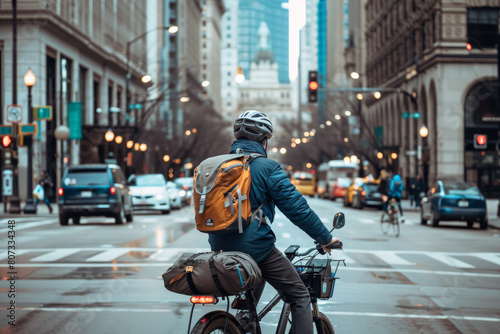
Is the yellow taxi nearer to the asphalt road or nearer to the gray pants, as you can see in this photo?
the asphalt road

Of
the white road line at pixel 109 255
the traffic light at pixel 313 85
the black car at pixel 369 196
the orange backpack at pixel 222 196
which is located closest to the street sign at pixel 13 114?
the traffic light at pixel 313 85

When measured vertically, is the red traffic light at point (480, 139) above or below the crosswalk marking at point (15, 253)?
above

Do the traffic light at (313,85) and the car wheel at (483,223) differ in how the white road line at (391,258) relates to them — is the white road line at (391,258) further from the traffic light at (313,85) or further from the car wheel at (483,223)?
the traffic light at (313,85)

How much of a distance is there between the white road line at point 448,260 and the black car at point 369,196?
24.7 meters

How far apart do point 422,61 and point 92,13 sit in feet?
77.0

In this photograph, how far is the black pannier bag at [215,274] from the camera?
486cm

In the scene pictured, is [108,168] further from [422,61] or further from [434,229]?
[422,61]

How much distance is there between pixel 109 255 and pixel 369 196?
27379 millimetres

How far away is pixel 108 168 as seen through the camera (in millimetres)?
26469

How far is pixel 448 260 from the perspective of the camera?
15.5m

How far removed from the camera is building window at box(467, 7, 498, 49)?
5169 cm

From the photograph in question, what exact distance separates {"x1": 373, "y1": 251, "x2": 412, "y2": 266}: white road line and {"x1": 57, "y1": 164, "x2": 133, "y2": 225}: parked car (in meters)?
11.4

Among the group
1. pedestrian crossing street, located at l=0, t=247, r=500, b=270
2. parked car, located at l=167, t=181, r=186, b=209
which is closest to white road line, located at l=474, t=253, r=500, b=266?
pedestrian crossing street, located at l=0, t=247, r=500, b=270

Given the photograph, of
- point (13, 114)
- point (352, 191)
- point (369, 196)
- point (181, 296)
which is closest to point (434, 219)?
point (369, 196)
